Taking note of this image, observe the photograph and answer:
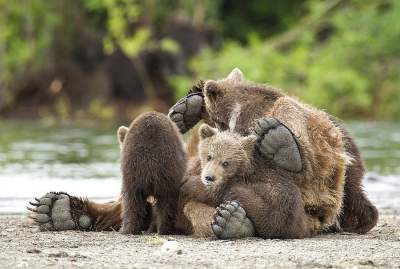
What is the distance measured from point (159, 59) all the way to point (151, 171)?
71.1ft

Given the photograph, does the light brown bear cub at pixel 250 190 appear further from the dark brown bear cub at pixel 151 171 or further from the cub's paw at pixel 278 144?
the dark brown bear cub at pixel 151 171

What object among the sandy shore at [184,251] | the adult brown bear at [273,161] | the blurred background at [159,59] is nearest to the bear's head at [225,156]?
the adult brown bear at [273,161]

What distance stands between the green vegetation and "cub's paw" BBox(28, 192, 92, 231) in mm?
18025

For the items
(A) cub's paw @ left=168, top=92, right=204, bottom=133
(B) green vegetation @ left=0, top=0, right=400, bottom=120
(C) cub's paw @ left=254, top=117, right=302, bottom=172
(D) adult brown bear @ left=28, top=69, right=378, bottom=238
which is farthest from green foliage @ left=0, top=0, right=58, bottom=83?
(C) cub's paw @ left=254, top=117, right=302, bottom=172

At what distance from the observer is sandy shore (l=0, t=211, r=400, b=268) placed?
5.49 m

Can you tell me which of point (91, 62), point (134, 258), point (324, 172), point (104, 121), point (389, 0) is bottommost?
point (134, 258)

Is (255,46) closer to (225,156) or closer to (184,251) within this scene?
(225,156)

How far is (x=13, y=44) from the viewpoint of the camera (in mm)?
29047

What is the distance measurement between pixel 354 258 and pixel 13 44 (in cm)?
2422

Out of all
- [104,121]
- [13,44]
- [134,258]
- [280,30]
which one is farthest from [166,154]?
[280,30]

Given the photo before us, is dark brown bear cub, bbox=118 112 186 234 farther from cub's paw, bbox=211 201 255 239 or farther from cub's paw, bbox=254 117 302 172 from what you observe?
cub's paw, bbox=254 117 302 172

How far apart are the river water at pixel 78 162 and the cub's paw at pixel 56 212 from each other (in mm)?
2064

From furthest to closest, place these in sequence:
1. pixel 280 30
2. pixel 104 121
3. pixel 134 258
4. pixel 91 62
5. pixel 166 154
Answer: pixel 280 30 → pixel 91 62 → pixel 104 121 → pixel 166 154 → pixel 134 258

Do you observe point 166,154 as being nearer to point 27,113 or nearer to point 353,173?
point 353,173
